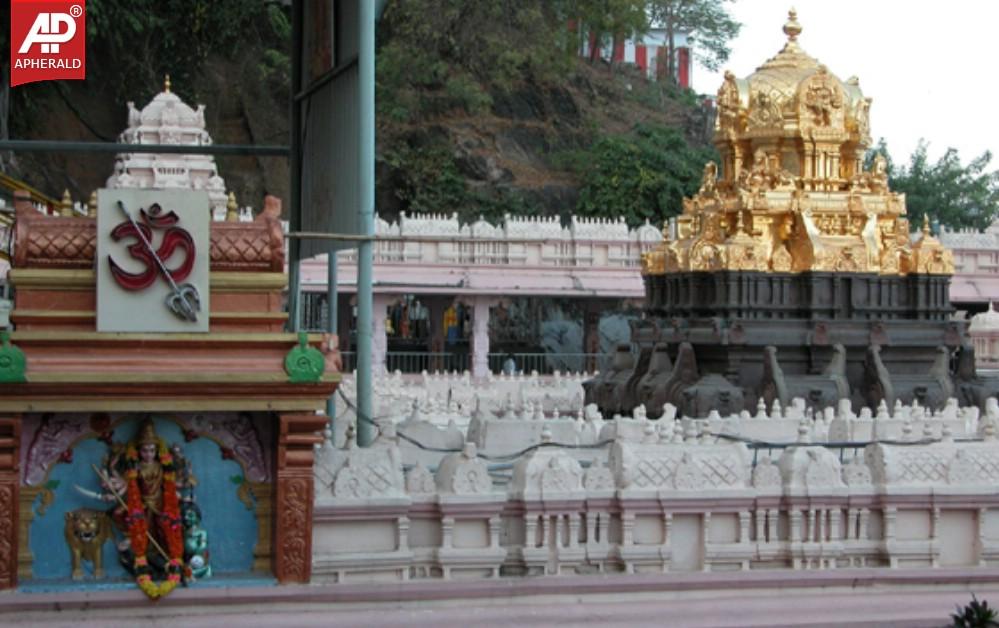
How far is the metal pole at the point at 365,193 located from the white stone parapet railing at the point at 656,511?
42cm

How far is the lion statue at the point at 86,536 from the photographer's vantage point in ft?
28.1

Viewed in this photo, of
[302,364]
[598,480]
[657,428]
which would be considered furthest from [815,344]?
[302,364]

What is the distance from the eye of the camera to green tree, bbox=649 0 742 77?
66438mm

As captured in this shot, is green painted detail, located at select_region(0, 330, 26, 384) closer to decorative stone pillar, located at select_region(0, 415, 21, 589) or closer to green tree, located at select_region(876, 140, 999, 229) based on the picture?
decorative stone pillar, located at select_region(0, 415, 21, 589)

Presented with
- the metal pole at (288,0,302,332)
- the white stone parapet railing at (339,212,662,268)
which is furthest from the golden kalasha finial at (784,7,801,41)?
the white stone parapet railing at (339,212,662,268)

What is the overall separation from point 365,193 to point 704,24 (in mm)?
59223

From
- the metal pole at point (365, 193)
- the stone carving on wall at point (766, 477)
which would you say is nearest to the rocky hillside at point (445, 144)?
the metal pole at point (365, 193)

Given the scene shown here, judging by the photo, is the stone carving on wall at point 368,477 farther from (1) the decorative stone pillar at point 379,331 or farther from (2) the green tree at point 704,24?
(2) the green tree at point 704,24

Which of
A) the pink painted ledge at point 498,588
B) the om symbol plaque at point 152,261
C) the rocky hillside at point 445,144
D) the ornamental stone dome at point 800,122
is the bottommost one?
the pink painted ledge at point 498,588

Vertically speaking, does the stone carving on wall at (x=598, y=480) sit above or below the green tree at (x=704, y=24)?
below

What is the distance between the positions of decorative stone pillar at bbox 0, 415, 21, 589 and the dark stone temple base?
11.3 metres

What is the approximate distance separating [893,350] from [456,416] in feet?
19.4

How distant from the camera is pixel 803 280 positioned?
63.4 ft

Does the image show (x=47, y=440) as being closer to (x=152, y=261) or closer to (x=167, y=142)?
(x=152, y=261)
